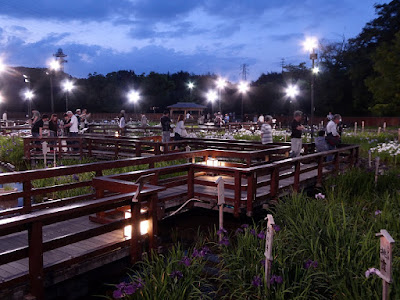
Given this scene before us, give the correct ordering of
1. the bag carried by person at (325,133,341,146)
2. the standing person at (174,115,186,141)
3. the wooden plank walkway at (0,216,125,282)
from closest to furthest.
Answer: the wooden plank walkway at (0,216,125,282) → the bag carried by person at (325,133,341,146) → the standing person at (174,115,186,141)

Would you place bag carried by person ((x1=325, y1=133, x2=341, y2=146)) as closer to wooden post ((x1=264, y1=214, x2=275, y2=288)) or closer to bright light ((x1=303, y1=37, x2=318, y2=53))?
bright light ((x1=303, y1=37, x2=318, y2=53))

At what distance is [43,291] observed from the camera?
14.6 ft

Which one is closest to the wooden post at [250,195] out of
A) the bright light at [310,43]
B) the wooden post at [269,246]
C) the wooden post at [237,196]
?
the wooden post at [237,196]

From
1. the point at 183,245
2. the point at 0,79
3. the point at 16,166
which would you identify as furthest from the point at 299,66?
the point at 183,245

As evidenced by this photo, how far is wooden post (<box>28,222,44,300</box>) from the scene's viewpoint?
4.31 metres

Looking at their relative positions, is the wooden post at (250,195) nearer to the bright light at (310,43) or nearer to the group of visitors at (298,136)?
the group of visitors at (298,136)

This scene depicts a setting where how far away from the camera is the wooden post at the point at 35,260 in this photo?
431cm

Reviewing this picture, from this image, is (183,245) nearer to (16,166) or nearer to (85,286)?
(85,286)

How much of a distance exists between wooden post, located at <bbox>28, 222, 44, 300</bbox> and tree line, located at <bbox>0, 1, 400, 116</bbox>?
35686mm

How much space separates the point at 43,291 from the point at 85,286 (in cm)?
96

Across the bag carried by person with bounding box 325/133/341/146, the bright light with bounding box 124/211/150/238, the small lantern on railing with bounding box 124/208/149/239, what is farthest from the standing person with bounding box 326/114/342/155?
the bright light with bounding box 124/211/150/238

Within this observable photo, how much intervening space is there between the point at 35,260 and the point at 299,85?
53999mm

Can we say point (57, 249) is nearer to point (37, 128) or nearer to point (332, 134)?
point (332, 134)

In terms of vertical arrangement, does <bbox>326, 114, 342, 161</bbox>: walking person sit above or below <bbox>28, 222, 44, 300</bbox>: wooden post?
above
